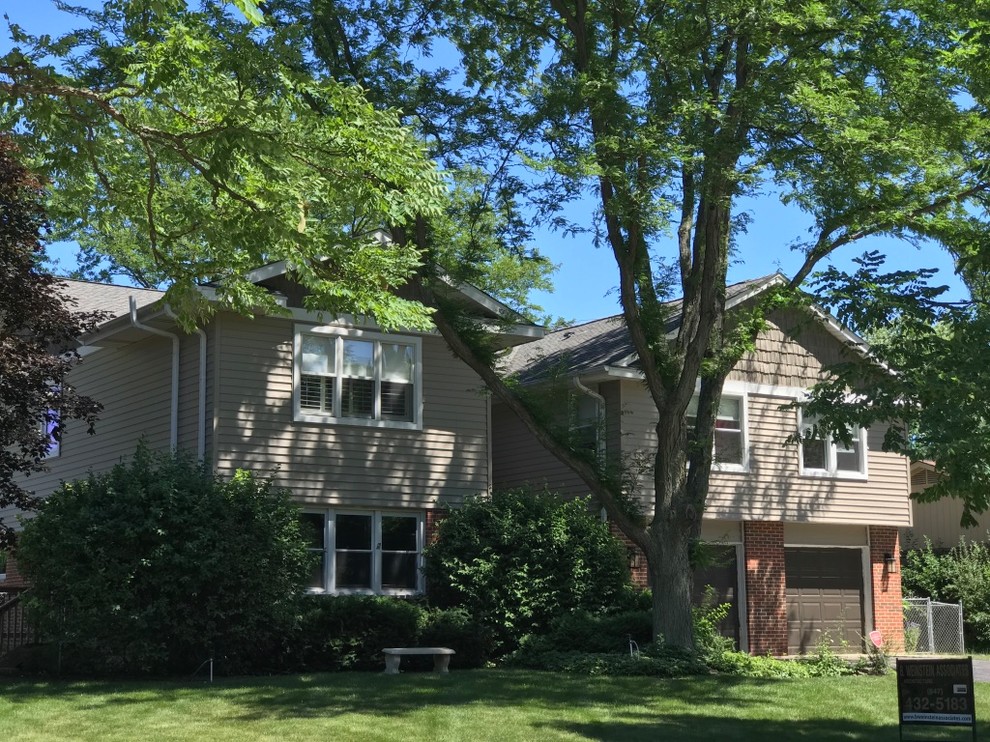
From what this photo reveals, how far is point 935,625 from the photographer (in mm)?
27906

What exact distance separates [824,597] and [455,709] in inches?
588

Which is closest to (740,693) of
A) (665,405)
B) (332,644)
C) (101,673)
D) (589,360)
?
(665,405)

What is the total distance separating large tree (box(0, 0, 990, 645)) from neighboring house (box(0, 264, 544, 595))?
9.48ft

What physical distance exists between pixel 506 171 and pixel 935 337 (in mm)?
8673

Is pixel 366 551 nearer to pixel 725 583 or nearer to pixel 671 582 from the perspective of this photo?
pixel 671 582

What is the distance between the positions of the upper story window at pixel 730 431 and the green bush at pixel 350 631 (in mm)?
8234

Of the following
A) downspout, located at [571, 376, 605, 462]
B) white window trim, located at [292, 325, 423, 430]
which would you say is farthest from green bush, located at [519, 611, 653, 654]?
white window trim, located at [292, 325, 423, 430]

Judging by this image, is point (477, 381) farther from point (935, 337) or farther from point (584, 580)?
point (935, 337)

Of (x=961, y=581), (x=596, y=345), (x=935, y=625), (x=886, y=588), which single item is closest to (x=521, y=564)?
(x=596, y=345)

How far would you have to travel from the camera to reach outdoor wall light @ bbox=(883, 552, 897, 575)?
27562 mm

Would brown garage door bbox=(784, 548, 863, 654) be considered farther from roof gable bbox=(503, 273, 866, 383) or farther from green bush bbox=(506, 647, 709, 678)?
green bush bbox=(506, 647, 709, 678)

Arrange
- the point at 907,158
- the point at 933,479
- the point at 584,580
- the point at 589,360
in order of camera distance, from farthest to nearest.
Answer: the point at 933,479
the point at 589,360
the point at 584,580
the point at 907,158

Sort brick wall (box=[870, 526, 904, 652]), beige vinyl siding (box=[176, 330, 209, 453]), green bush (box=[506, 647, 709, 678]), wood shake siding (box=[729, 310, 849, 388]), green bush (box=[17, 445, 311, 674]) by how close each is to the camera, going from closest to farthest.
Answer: green bush (box=[17, 445, 311, 674]) → green bush (box=[506, 647, 709, 678]) → beige vinyl siding (box=[176, 330, 209, 453]) → wood shake siding (box=[729, 310, 849, 388]) → brick wall (box=[870, 526, 904, 652])

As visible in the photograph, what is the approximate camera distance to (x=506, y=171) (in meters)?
19.3
